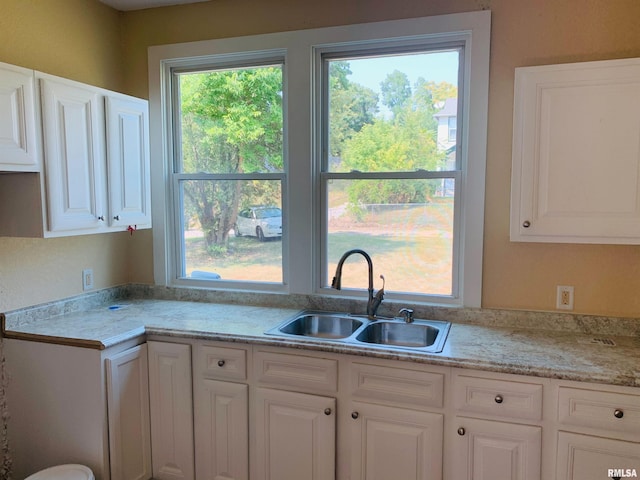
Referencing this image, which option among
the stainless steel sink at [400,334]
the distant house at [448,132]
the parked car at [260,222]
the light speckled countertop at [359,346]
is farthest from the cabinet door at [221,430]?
the distant house at [448,132]

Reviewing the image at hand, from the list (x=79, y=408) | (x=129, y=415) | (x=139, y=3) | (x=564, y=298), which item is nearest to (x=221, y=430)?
(x=129, y=415)

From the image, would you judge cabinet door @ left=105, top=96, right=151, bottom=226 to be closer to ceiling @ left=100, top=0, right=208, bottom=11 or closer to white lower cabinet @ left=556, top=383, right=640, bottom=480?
ceiling @ left=100, top=0, right=208, bottom=11

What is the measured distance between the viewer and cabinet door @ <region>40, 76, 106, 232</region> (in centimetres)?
209

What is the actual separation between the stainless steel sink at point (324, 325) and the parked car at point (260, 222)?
557 millimetres

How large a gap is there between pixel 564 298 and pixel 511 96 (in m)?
1.01

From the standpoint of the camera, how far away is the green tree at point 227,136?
8.87 feet

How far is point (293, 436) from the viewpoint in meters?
2.08

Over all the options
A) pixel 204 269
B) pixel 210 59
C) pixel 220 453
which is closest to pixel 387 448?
pixel 220 453

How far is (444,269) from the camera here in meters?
2.45

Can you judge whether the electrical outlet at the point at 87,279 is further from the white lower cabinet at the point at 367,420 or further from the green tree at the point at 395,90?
the green tree at the point at 395,90

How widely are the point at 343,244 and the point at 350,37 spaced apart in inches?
44.1

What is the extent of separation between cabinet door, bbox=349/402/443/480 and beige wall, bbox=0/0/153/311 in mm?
1725

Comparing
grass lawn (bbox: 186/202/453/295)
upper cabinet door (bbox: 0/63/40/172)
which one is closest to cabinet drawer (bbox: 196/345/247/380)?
grass lawn (bbox: 186/202/453/295)

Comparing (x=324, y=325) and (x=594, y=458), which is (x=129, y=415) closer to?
(x=324, y=325)
